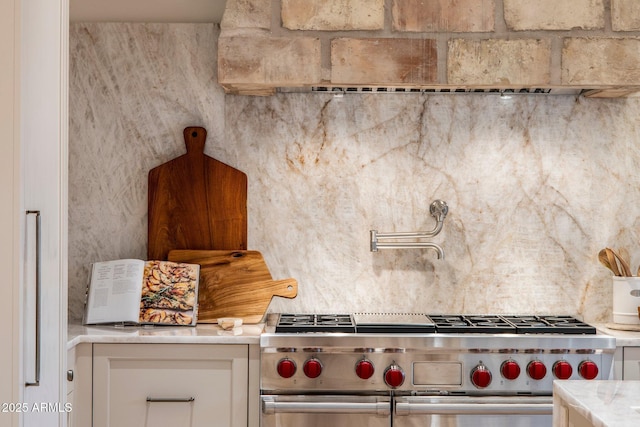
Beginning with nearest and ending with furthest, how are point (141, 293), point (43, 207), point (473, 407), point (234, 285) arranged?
point (43, 207) → point (473, 407) → point (141, 293) → point (234, 285)

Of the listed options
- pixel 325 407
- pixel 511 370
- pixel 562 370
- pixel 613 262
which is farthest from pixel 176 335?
pixel 613 262

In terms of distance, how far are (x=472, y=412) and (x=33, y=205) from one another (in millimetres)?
1706

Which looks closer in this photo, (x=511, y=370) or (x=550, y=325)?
(x=511, y=370)

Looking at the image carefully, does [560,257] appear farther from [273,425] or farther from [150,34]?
[150,34]

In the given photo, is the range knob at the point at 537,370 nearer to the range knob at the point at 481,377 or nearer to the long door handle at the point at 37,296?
the range knob at the point at 481,377

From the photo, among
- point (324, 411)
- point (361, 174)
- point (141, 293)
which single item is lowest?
point (324, 411)

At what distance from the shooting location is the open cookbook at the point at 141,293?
111 inches

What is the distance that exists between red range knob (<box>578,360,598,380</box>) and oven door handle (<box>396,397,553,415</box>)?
165 mm

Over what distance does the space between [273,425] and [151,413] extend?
463 millimetres

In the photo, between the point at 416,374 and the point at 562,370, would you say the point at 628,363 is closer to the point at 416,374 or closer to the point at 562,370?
the point at 562,370

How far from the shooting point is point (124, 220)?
3.12m

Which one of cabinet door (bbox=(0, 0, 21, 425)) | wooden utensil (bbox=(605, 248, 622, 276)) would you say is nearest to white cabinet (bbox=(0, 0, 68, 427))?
cabinet door (bbox=(0, 0, 21, 425))

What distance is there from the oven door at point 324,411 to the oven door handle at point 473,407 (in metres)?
0.08

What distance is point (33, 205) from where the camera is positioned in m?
1.63
